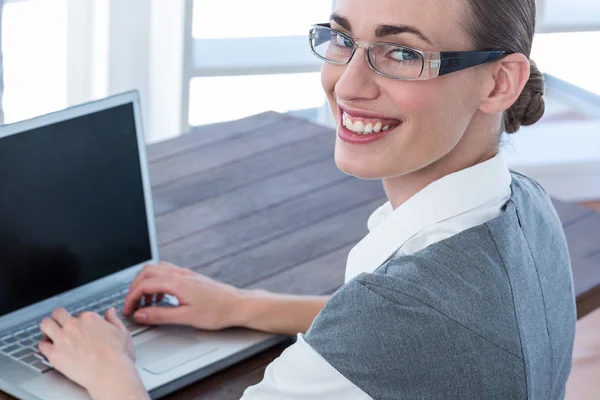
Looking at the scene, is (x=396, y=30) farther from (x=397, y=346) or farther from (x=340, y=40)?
(x=397, y=346)

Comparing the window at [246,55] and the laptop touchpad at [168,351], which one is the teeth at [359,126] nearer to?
the laptop touchpad at [168,351]

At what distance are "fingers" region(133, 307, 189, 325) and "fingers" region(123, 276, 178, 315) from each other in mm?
32

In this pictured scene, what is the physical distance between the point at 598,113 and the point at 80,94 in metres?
2.09

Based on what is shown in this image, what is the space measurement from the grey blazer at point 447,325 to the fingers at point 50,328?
481 mm

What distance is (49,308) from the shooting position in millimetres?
1601

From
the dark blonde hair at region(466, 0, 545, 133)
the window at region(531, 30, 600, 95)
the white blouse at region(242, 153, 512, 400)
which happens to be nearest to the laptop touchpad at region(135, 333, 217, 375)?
the white blouse at region(242, 153, 512, 400)

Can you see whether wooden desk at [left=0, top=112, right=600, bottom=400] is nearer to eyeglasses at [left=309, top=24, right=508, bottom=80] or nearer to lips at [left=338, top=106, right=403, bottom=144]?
lips at [left=338, top=106, right=403, bottom=144]

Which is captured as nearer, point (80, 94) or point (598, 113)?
point (80, 94)

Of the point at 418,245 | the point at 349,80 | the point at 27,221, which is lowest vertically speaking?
the point at 27,221

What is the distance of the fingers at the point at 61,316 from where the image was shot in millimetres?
1499

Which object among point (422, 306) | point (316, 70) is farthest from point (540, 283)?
point (316, 70)

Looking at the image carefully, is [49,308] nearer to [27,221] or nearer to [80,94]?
[27,221]

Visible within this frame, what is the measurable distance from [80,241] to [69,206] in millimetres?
63

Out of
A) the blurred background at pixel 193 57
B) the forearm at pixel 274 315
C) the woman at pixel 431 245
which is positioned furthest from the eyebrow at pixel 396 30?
the blurred background at pixel 193 57
